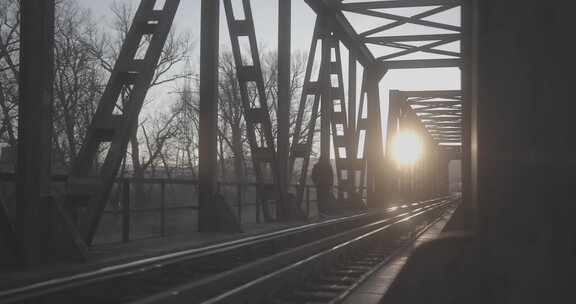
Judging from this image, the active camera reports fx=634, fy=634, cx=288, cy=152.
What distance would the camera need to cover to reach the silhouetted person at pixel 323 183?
1481 cm

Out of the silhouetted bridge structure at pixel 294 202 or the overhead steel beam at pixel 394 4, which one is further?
the overhead steel beam at pixel 394 4

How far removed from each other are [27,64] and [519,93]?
471cm

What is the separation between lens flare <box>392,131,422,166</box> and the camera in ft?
104

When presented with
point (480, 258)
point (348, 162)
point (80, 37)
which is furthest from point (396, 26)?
point (480, 258)

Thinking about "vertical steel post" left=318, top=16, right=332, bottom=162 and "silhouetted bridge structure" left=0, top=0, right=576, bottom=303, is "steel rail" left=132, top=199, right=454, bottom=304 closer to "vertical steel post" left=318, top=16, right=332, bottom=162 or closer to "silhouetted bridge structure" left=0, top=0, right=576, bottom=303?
"silhouetted bridge structure" left=0, top=0, right=576, bottom=303

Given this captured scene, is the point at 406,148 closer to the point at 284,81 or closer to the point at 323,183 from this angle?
the point at 323,183

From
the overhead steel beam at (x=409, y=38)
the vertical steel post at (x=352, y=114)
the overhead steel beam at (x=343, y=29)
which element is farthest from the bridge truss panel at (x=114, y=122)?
the overhead steel beam at (x=409, y=38)

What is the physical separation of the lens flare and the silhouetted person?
14.5 metres

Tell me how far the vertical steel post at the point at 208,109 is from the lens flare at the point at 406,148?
69.7ft

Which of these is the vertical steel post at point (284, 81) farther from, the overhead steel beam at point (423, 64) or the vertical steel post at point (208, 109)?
the overhead steel beam at point (423, 64)

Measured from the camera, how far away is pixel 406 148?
36.6 m

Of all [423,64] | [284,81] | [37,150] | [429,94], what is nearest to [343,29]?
[284,81]

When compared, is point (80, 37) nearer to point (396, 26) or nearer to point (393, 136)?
point (396, 26)

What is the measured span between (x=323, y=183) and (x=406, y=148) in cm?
2234
